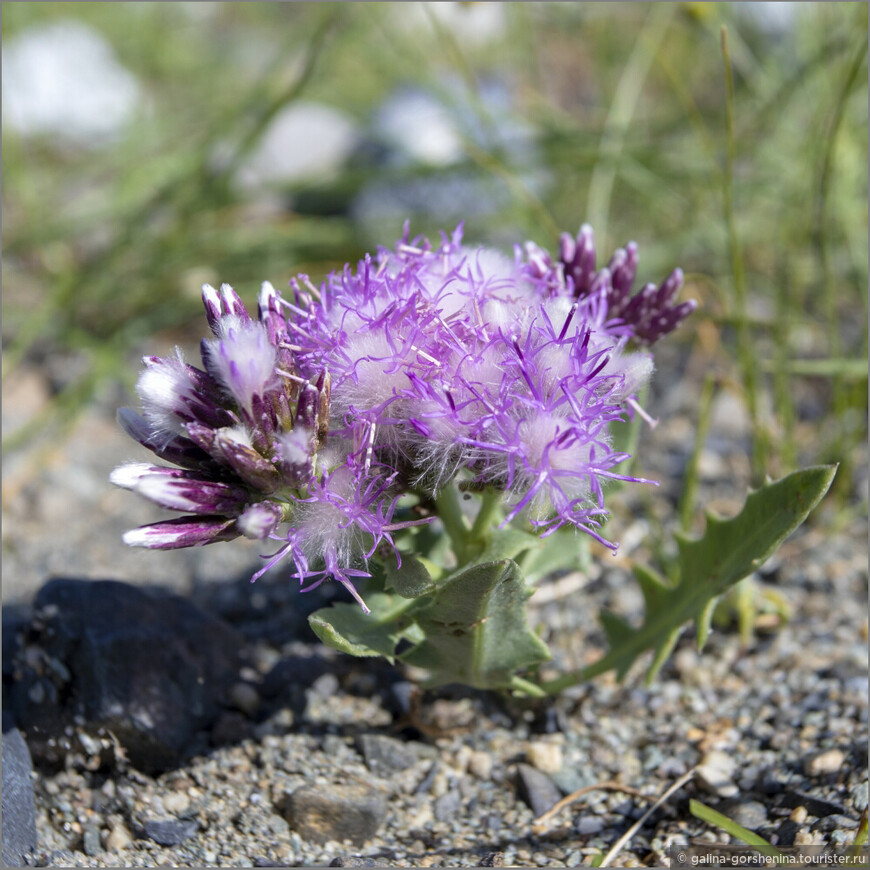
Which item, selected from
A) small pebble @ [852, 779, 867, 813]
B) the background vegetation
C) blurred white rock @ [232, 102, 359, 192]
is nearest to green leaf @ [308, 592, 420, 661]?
small pebble @ [852, 779, 867, 813]

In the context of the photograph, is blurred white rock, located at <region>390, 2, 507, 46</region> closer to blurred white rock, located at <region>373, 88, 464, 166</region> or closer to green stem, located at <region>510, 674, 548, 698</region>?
blurred white rock, located at <region>373, 88, 464, 166</region>

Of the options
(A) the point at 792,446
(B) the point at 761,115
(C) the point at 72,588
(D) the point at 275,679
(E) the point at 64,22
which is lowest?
(D) the point at 275,679

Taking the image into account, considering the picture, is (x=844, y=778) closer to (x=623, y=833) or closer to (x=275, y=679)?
(x=623, y=833)

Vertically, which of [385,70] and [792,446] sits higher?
[385,70]

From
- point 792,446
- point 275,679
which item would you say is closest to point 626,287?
point 792,446

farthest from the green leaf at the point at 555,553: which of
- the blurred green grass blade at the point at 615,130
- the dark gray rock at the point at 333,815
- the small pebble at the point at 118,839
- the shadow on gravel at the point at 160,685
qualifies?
the blurred green grass blade at the point at 615,130

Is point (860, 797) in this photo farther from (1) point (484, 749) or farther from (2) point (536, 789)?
(1) point (484, 749)
